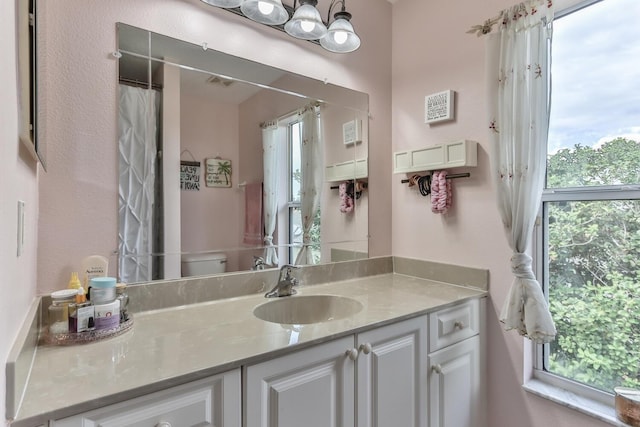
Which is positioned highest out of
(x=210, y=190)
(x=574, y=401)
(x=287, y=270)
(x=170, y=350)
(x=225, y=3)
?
(x=225, y=3)

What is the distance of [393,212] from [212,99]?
Result: 3.93 feet

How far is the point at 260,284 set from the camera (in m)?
1.51

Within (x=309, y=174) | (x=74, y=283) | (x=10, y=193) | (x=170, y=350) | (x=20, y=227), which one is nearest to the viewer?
(x=10, y=193)

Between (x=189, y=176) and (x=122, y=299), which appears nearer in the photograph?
(x=122, y=299)

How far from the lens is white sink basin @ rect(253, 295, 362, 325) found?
1420mm

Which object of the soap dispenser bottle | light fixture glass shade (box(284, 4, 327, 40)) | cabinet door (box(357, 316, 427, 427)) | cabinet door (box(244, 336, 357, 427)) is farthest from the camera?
light fixture glass shade (box(284, 4, 327, 40))

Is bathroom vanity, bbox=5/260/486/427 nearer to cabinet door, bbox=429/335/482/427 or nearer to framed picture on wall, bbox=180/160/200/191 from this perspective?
cabinet door, bbox=429/335/482/427

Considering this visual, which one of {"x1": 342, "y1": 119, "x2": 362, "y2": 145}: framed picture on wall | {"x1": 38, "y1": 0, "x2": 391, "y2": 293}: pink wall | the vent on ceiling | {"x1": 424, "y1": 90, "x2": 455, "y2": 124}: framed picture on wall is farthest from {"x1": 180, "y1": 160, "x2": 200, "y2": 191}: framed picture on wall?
{"x1": 424, "y1": 90, "x2": 455, "y2": 124}: framed picture on wall

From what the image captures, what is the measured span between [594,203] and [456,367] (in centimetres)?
88

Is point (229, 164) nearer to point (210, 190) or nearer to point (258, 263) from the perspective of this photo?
point (210, 190)

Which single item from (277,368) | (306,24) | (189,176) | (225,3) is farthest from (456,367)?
(225,3)

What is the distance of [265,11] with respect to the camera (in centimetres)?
138

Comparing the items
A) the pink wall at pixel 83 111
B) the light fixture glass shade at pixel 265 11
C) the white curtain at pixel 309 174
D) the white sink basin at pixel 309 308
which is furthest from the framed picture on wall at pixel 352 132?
the white sink basin at pixel 309 308

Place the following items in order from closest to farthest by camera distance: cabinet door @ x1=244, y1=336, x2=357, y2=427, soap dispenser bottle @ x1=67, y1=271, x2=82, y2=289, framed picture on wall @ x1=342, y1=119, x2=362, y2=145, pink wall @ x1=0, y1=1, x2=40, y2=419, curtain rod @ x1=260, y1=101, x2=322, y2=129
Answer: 1. pink wall @ x1=0, y1=1, x2=40, y2=419
2. cabinet door @ x1=244, y1=336, x2=357, y2=427
3. soap dispenser bottle @ x1=67, y1=271, x2=82, y2=289
4. curtain rod @ x1=260, y1=101, x2=322, y2=129
5. framed picture on wall @ x1=342, y1=119, x2=362, y2=145
